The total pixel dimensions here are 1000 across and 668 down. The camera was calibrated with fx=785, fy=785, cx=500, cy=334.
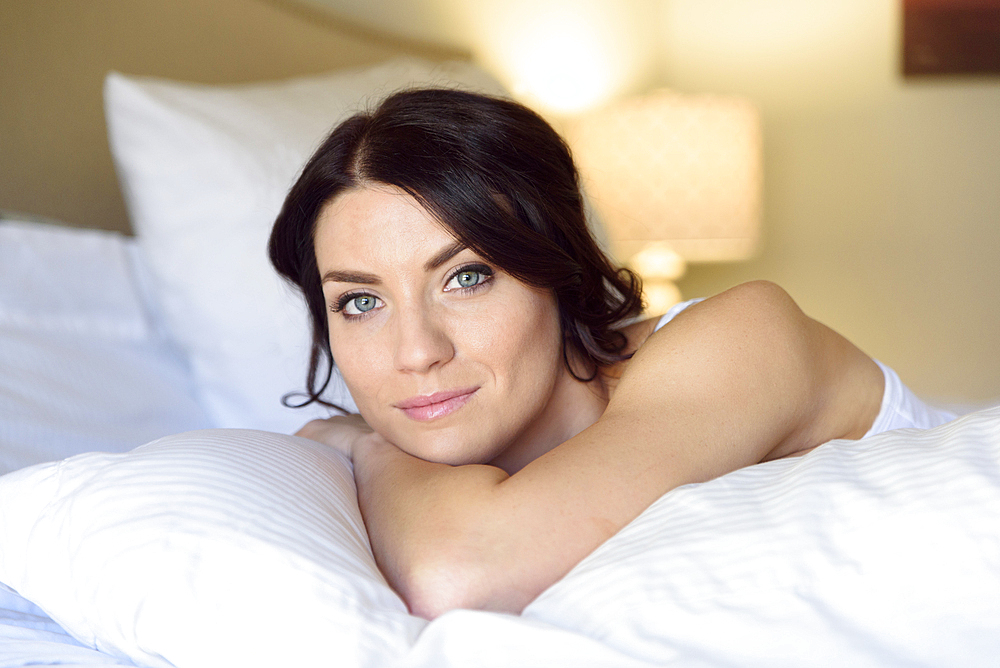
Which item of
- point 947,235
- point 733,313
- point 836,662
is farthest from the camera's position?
point 947,235

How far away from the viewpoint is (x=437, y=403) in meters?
0.94

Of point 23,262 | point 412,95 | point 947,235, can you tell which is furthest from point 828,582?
point 947,235

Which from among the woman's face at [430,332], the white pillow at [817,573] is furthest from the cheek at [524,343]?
the white pillow at [817,573]

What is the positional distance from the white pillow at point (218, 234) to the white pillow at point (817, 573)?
3.08 feet

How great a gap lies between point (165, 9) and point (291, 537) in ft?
5.07

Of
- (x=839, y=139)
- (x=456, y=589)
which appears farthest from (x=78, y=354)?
(x=839, y=139)

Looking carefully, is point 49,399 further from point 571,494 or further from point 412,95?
point 571,494

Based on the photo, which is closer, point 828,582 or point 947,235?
point 828,582

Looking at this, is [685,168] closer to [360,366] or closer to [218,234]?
[218,234]

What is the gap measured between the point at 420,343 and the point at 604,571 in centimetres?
38

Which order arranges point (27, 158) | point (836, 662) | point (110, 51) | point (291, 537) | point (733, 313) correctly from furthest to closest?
point (110, 51)
point (27, 158)
point (733, 313)
point (291, 537)
point (836, 662)

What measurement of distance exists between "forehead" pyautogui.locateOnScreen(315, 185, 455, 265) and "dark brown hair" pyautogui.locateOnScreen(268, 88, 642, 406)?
0.04ft

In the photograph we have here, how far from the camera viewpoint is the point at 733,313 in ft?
3.05

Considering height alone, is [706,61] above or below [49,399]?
above
